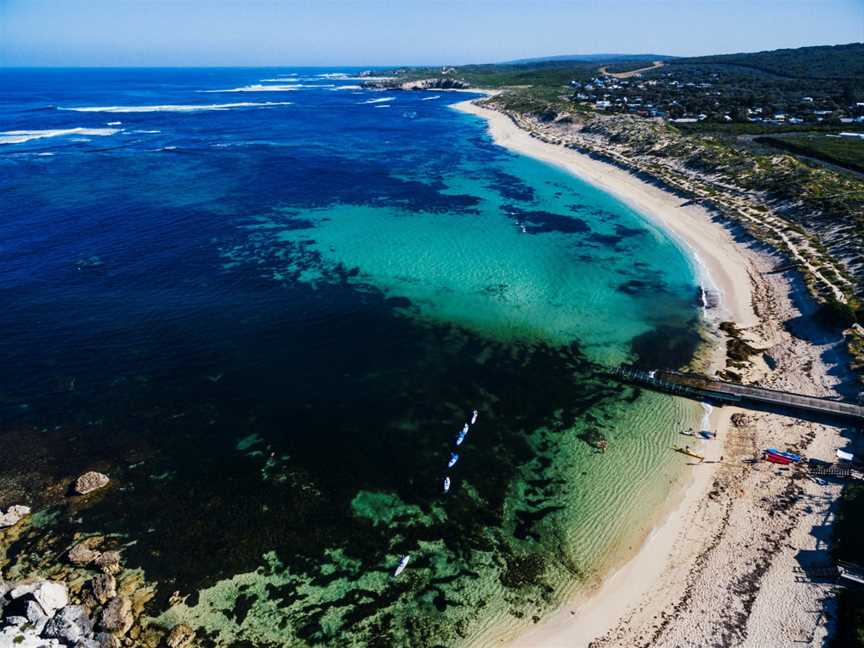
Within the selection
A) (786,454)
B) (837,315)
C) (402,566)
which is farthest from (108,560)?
(837,315)

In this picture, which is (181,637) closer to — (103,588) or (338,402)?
(103,588)

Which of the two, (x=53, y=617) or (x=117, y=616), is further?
(x=117, y=616)

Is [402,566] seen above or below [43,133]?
below

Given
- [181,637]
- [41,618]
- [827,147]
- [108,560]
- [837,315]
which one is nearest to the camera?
[41,618]

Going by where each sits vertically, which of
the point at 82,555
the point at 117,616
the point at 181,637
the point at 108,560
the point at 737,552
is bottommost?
the point at 737,552

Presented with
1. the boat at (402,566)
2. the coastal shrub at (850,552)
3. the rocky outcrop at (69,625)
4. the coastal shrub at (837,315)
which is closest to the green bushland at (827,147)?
the coastal shrub at (837,315)

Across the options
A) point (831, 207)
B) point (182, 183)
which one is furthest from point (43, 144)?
point (831, 207)

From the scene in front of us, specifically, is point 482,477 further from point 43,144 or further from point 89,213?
point 43,144
